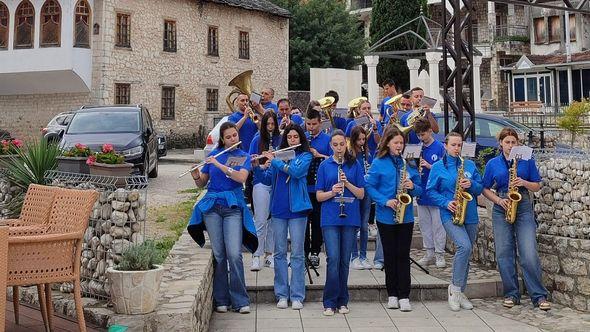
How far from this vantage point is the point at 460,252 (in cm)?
643

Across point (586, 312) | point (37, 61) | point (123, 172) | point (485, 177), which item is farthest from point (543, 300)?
point (37, 61)

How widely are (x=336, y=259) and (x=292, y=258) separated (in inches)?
17.2

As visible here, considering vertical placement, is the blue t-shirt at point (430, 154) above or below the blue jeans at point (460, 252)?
above

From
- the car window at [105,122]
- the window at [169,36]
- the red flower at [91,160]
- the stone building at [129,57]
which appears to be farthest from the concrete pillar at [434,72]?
the red flower at [91,160]

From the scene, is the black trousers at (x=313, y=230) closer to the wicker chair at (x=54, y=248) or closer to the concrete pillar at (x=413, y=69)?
the wicker chair at (x=54, y=248)

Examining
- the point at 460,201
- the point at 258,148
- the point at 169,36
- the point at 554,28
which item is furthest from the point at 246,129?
the point at 554,28

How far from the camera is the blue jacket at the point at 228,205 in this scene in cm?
591

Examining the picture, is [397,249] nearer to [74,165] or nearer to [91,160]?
[91,160]

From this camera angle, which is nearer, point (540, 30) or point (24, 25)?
point (24, 25)

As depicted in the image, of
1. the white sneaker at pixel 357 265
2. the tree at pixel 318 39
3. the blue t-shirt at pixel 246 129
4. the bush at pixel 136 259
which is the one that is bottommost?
the white sneaker at pixel 357 265

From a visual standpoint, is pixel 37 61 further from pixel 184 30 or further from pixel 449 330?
pixel 449 330

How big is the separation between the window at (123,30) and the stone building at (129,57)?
0.13 ft

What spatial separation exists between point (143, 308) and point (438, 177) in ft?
11.3

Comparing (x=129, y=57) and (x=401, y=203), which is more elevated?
(x=129, y=57)
